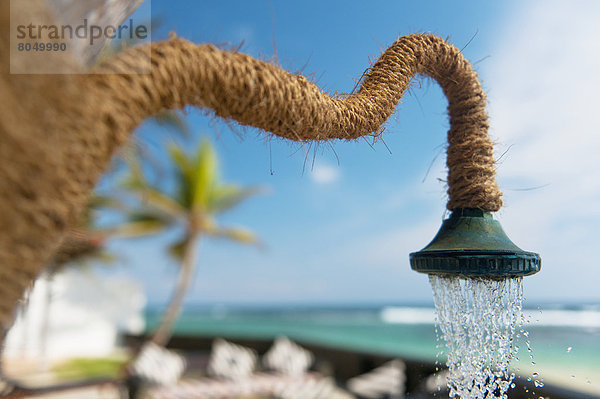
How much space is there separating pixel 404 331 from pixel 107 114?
32.6 m

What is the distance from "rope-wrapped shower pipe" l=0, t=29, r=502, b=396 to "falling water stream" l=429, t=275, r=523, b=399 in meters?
0.68

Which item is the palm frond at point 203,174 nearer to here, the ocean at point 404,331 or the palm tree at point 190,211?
the palm tree at point 190,211

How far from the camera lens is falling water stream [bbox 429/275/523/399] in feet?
4.47

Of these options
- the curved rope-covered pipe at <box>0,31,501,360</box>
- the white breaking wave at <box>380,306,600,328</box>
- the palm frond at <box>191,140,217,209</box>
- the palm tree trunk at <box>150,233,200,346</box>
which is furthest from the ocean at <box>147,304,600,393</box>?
the curved rope-covered pipe at <box>0,31,501,360</box>

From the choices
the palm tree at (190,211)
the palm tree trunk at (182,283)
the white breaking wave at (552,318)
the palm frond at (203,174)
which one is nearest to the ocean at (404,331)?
the white breaking wave at (552,318)

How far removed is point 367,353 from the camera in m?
8.35

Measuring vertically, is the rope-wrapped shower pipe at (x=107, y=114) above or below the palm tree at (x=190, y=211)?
below

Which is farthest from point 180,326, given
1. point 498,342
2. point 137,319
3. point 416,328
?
point 498,342

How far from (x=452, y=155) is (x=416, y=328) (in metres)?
32.2

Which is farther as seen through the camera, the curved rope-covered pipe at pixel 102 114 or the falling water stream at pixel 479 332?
the falling water stream at pixel 479 332

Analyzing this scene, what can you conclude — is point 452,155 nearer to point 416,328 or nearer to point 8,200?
point 8,200

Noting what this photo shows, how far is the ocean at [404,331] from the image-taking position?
1688 centimetres

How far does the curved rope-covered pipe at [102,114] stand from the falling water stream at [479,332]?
69 centimetres

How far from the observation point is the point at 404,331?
101 feet
